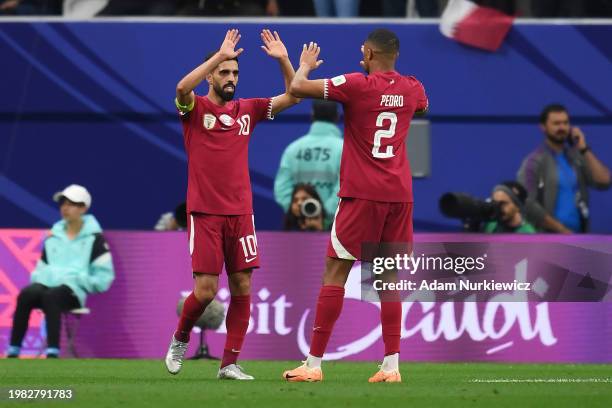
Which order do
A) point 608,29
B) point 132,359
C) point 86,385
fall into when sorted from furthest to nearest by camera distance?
point 608,29
point 132,359
point 86,385

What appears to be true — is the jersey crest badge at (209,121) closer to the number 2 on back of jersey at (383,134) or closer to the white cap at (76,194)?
the number 2 on back of jersey at (383,134)

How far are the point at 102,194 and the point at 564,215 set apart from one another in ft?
16.0

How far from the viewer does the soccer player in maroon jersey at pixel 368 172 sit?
938 centimetres

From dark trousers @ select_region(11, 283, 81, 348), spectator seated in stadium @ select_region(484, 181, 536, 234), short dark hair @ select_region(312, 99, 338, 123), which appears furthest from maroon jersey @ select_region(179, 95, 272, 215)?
spectator seated in stadium @ select_region(484, 181, 536, 234)

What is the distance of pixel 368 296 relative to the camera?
42.9ft

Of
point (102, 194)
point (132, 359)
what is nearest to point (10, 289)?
point (132, 359)

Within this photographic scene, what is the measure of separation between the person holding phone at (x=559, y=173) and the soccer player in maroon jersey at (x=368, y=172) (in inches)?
200

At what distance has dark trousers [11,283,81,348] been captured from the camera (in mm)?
12898

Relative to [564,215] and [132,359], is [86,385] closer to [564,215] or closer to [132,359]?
[132,359]

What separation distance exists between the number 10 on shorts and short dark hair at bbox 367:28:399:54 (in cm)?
149

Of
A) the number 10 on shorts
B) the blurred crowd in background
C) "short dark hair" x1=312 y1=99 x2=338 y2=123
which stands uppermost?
the blurred crowd in background

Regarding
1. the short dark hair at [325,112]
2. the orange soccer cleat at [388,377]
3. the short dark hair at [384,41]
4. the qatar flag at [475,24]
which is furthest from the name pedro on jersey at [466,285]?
the qatar flag at [475,24]

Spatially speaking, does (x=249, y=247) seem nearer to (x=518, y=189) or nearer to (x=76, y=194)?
(x=76, y=194)

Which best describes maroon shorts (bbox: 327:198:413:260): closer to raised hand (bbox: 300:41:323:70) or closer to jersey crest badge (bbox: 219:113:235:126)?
raised hand (bbox: 300:41:323:70)
